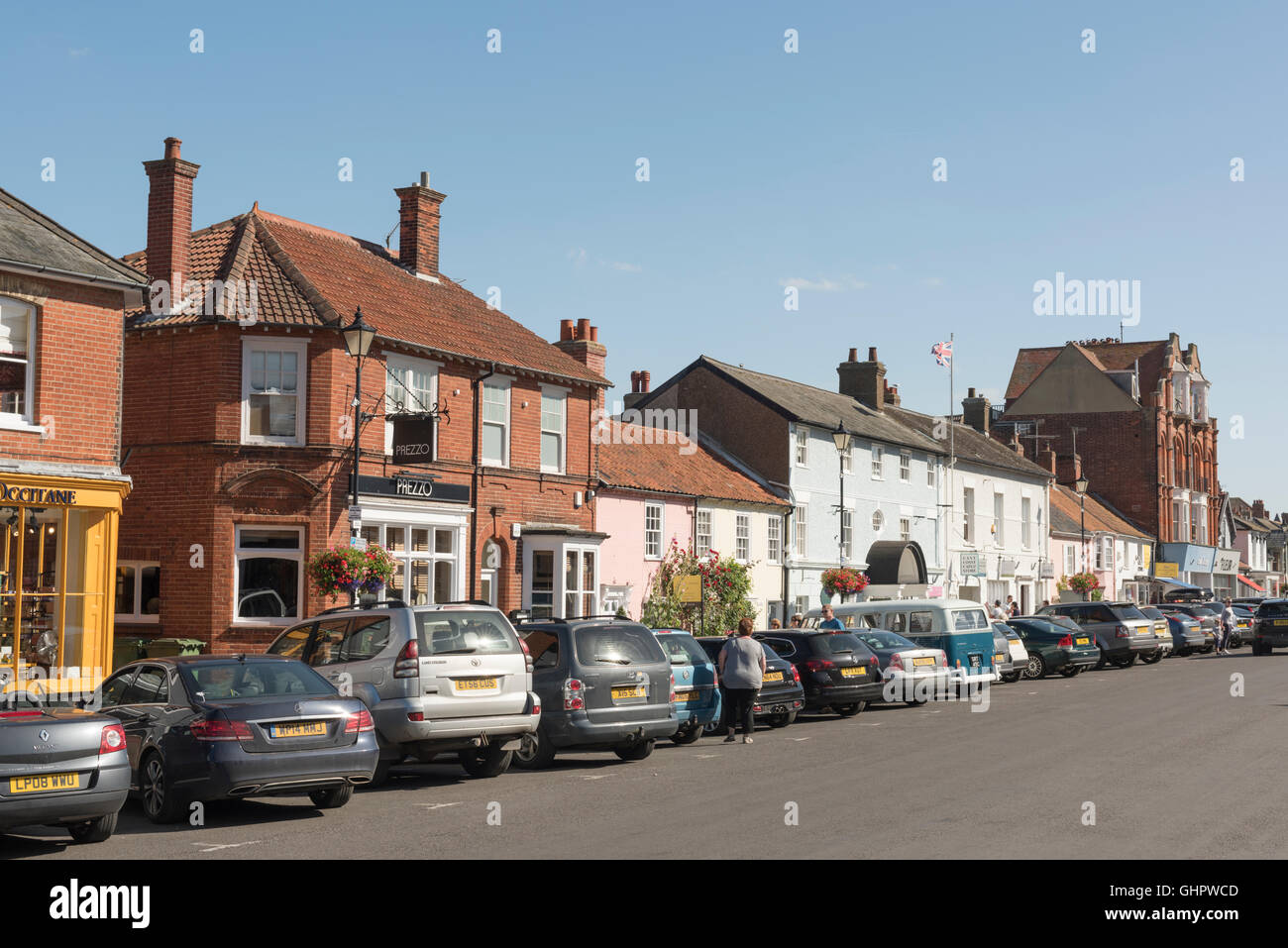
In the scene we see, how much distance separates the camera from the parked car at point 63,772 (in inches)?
400

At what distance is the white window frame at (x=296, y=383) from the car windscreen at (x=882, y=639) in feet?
37.0

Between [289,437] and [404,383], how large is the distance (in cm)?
289

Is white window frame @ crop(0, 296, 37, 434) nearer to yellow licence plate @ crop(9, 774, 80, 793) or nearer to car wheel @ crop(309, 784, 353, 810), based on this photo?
car wheel @ crop(309, 784, 353, 810)

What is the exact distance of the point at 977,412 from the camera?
70688 millimetres

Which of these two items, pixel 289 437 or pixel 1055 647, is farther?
pixel 1055 647

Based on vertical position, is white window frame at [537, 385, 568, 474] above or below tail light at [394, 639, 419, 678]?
above

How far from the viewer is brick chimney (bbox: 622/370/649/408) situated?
49.3m

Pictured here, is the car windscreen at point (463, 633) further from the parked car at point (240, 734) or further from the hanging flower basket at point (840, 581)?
the hanging flower basket at point (840, 581)

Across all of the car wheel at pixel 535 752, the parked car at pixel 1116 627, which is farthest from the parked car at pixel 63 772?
the parked car at pixel 1116 627

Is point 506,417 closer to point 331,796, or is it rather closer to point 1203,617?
point 331,796

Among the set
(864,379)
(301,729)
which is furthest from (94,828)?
(864,379)

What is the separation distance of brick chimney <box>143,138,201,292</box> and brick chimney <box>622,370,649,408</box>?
23.9 meters

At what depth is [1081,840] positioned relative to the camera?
990 centimetres

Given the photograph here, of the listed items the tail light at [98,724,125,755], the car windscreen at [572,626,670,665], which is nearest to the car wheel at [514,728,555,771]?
the car windscreen at [572,626,670,665]
